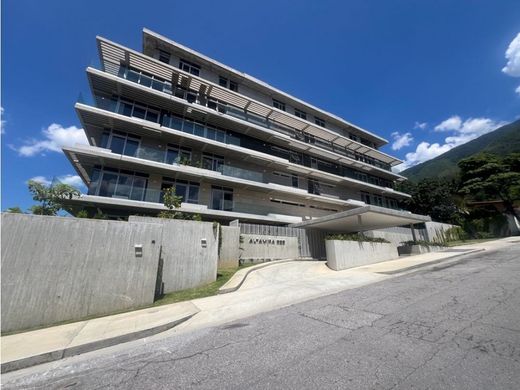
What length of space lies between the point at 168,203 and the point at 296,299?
35.7 ft

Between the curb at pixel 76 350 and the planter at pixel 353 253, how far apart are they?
1042 cm

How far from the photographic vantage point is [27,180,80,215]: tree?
491 inches

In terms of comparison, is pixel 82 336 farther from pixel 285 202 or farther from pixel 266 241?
pixel 285 202

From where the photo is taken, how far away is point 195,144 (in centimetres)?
2142

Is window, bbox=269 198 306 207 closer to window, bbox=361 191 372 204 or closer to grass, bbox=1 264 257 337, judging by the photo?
window, bbox=361 191 372 204

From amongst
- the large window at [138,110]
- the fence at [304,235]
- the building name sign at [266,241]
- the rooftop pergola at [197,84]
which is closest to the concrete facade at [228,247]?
the building name sign at [266,241]

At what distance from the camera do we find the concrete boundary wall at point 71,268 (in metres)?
5.94

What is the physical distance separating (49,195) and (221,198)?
12128 mm

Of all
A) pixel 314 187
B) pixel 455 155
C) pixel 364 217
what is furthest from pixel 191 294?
pixel 455 155

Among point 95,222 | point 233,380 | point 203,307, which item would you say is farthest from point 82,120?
point 233,380

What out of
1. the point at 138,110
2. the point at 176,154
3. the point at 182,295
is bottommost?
the point at 182,295

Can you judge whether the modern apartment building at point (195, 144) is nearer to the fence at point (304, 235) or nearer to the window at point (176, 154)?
the window at point (176, 154)

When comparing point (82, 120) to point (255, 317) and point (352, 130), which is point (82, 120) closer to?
A: point (255, 317)

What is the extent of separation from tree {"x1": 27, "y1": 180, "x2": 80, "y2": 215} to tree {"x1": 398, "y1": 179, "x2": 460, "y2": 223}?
43932 millimetres
